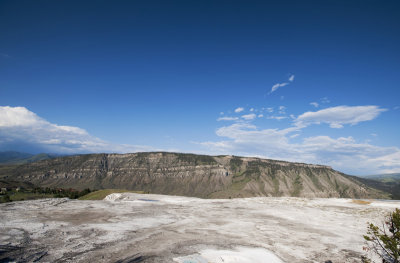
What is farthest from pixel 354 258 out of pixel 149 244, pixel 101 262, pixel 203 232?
pixel 101 262

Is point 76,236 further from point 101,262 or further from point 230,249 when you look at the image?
point 230,249

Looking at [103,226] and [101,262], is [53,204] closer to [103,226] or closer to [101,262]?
[103,226]

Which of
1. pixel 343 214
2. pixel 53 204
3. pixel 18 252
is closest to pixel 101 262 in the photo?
pixel 18 252

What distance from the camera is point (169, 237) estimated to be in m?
12.6

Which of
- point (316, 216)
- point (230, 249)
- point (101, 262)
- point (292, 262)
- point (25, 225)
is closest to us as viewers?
point (101, 262)

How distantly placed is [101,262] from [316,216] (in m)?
19.6

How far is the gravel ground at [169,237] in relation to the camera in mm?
9695

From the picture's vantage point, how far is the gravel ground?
31.8ft

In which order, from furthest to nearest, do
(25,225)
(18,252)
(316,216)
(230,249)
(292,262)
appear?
(316,216)
(25,225)
(230,249)
(292,262)
(18,252)

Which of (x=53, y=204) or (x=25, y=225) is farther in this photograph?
(x=53, y=204)

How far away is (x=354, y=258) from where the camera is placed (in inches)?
431

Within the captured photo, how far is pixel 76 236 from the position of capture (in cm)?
1184

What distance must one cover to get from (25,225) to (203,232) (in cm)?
1093

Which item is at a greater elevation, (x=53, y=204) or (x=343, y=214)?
(x=343, y=214)
